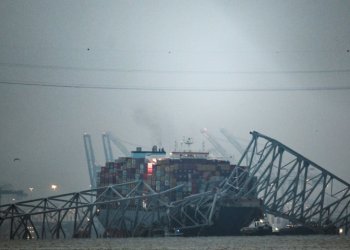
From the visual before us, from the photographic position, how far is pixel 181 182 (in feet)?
358

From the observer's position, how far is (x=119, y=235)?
81.8 m

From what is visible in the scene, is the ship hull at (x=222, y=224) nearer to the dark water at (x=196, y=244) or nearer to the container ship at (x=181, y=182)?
the container ship at (x=181, y=182)

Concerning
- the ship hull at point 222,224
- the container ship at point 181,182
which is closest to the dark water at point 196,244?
the container ship at point 181,182

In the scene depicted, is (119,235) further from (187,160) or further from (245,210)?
(187,160)

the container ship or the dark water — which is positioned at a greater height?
the container ship

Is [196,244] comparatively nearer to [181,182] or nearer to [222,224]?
[222,224]

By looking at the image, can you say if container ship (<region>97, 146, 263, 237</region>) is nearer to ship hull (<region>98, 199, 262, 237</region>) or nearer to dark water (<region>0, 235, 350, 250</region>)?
ship hull (<region>98, 199, 262, 237</region>)

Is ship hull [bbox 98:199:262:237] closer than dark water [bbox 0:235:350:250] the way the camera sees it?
No

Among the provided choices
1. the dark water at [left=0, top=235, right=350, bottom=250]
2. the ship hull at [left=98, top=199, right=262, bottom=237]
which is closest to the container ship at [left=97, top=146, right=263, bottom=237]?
the ship hull at [left=98, top=199, right=262, bottom=237]

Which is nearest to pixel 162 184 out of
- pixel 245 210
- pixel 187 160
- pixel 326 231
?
pixel 187 160

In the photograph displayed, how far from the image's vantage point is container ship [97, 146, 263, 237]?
7812 cm

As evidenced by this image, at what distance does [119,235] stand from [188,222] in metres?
12.6

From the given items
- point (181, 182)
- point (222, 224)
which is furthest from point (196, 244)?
point (181, 182)

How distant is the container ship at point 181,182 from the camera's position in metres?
78.1
